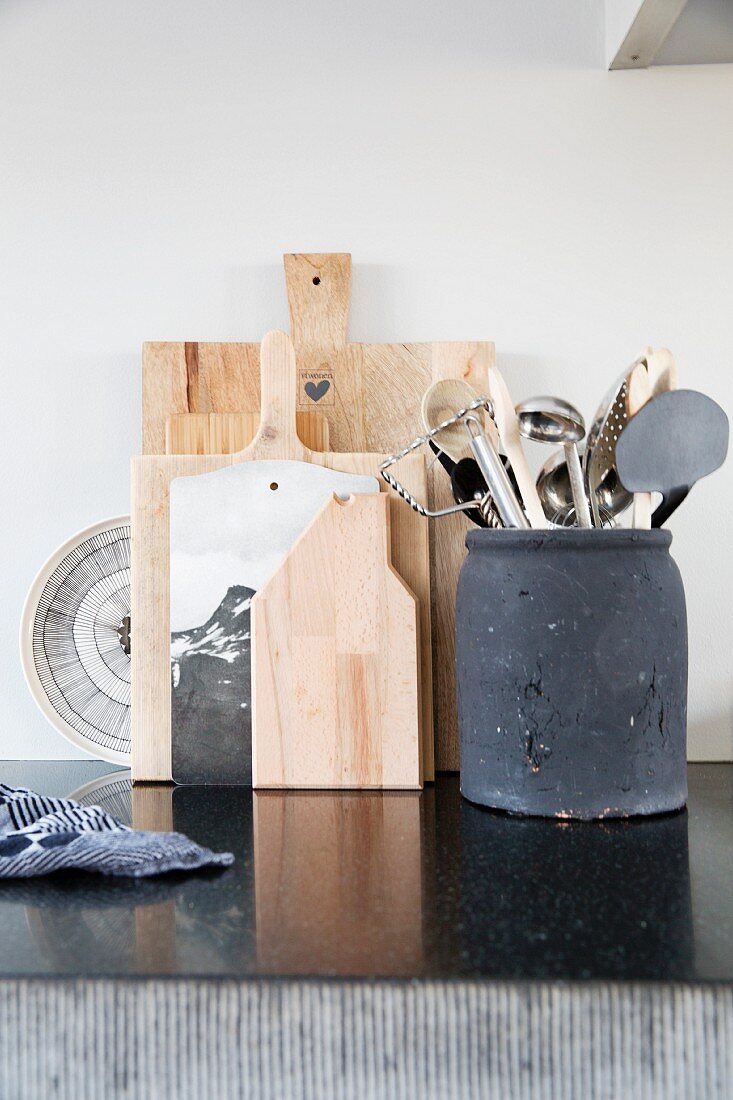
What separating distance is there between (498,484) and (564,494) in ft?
0.31

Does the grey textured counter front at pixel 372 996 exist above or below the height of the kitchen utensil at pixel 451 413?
below

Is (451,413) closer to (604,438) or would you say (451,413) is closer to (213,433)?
(604,438)

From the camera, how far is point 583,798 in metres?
0.75

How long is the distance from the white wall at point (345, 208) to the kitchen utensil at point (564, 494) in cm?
20

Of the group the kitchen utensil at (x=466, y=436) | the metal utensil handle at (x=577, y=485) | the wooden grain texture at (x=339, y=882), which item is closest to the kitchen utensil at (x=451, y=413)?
the kitchen utensil at (x=466, y=436)

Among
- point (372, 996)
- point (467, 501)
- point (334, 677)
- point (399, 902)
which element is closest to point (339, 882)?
point (399, 902)

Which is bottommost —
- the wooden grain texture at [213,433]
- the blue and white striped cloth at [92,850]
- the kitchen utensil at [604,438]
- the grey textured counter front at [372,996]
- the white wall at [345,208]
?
the grey textured counter front at [372,996]

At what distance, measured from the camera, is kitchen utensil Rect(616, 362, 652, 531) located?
811 millimetres

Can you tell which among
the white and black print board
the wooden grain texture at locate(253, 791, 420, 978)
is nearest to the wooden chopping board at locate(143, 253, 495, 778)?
the white and black print board

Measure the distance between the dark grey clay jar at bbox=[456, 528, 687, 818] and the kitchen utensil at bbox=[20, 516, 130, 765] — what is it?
0.45 m

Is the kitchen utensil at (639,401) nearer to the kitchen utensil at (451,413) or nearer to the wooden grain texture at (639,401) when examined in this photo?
the wooden grain texture at (639,401)

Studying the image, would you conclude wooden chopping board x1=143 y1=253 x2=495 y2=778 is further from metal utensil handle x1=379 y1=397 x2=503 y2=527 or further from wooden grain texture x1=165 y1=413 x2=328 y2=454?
metal utensil handle x1=379 y1=397 x2=503 y2=527

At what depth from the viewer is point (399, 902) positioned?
58 centimetres

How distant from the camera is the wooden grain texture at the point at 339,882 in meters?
0.50
